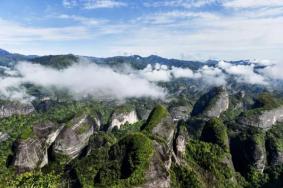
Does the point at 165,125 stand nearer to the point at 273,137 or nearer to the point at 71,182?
the point at 71,182

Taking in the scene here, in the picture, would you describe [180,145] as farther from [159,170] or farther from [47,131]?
[47,131]

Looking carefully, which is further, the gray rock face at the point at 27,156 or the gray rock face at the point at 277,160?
the gray rock face at the point at 277,160

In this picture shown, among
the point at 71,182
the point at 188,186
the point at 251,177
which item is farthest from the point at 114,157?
the point at 251,177

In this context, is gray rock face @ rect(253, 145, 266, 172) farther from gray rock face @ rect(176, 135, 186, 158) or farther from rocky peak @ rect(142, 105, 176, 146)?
gray rock face @ rect(176, 135, 186, 158)

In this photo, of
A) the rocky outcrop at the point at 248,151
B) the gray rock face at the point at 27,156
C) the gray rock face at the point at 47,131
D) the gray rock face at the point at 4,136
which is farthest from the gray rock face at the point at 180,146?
the gray rock face at the point at 4,136

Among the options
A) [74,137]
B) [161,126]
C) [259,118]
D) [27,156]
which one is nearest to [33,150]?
[27,156]

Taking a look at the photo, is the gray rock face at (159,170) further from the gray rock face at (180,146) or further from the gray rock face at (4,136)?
the gray rock face at (4,136)
